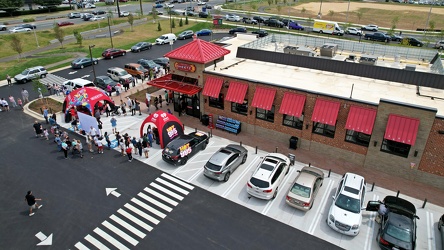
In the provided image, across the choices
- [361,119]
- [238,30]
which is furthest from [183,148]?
[238,30]

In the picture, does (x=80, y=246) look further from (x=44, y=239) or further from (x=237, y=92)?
(x=237, y=92)

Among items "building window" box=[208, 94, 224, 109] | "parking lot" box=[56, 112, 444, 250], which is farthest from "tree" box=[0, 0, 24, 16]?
"parking lot" box=[56, 112, 444, 250]

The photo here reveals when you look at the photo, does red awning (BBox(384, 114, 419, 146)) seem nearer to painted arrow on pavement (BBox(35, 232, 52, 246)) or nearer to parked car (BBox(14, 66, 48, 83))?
painted arrow on pavement (BBox(35, 232, 52, 246))

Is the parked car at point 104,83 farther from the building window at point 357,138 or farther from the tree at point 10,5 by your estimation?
the tree at point 10,5

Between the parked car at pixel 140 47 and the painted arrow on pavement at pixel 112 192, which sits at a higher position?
the parked car at pixel 140 47

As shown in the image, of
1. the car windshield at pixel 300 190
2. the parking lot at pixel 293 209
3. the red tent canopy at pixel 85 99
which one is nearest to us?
the parking lot at pixel 293 209

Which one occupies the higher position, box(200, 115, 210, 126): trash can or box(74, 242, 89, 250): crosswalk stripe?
box(200, 115, 210, 126): trash can

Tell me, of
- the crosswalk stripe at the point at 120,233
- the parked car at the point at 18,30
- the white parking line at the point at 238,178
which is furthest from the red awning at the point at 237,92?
the parked car at the point at 18,30
